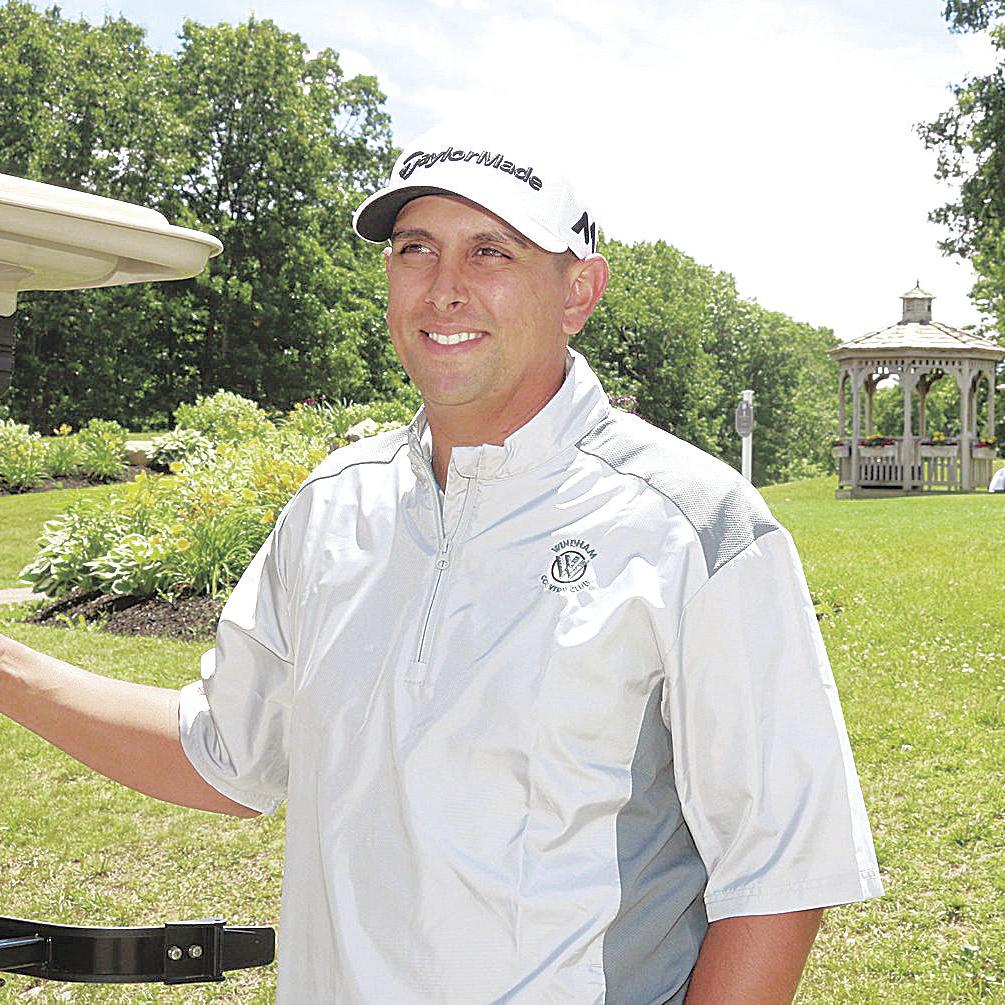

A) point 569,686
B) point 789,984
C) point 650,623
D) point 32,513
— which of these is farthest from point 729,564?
point 32,513

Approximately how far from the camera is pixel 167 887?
507cm

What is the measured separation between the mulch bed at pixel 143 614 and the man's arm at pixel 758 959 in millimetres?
7544

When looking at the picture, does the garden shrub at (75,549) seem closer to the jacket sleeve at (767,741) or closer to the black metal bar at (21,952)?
the black metal bar at (21,952)

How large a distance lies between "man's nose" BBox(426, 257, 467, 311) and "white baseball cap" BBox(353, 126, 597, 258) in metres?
0.11

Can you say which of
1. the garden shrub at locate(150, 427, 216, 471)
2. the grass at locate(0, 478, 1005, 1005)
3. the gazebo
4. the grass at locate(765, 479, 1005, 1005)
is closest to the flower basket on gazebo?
the gazebo

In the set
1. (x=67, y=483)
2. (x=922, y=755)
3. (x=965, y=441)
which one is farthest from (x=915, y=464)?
(x=922, y=755)

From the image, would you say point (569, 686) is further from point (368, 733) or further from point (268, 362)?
point (268, 362)

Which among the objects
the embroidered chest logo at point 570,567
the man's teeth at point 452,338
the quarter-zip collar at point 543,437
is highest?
the man's teeth at point 452,338

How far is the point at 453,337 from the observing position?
1.81m

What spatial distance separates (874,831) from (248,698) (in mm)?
4106

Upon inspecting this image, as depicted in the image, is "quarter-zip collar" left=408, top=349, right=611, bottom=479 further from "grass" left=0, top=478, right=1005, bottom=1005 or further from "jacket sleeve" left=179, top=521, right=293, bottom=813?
"grass" left=0, top=478, right=1005, bottom=1005

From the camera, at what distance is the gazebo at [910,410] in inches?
991

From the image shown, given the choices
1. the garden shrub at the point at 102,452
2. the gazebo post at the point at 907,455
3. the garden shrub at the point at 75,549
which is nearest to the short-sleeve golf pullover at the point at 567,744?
the garden shrub at the point at 75,549

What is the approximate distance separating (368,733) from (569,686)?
0.98ft
